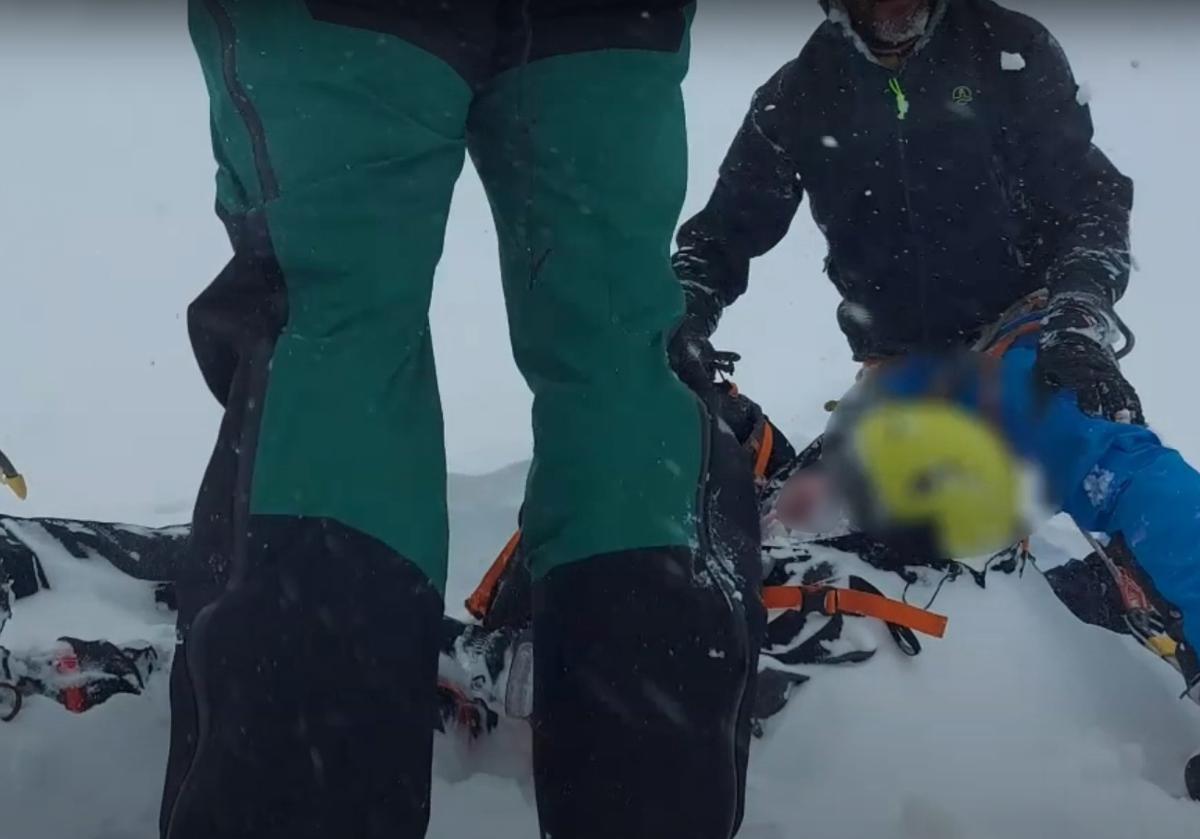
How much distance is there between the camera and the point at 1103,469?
1246mm

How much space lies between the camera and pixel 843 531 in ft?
4.73

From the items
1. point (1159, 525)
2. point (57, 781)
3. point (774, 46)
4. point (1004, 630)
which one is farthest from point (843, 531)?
point (774, 46)

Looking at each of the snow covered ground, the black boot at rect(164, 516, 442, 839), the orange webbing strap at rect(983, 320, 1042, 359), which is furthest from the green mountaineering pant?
the orange webbing strap at rect(983, 320, 1042, 359)

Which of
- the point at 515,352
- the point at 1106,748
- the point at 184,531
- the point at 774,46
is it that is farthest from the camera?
the point at 774,46

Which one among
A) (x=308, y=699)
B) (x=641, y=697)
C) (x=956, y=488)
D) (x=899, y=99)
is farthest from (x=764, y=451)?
(x=308, y=699)

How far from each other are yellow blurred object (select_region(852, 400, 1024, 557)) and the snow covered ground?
0.28ft

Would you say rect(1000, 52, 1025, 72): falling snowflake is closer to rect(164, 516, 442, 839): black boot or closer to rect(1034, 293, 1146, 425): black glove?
rect(1034, 293, 1146, 425): black glove

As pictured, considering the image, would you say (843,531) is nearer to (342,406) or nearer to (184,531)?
(184,531)

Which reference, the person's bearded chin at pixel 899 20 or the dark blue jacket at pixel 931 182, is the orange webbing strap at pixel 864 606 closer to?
the dark blue jacket at pixel 931 182

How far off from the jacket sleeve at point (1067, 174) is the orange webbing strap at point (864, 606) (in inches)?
20.6

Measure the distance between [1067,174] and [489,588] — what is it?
949 millimetres

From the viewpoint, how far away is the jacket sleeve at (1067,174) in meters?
1.51

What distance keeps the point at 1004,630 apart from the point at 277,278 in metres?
0.87

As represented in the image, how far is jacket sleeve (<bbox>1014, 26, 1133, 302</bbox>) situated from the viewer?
151cm
